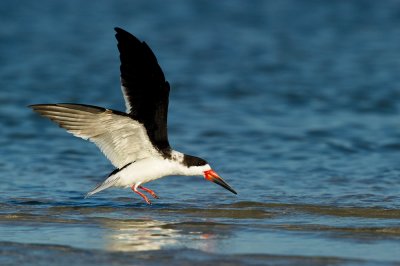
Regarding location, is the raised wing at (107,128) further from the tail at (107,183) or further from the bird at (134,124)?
the tail at (107,183)

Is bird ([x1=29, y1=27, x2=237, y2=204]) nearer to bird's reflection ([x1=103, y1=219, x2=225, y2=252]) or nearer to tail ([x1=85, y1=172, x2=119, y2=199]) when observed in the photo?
tail ([x1=85, y1=172, x2=119, y2=199])

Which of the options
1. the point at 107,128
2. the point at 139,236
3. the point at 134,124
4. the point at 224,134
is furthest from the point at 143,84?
the point at 224,134

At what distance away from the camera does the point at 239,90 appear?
16984mm

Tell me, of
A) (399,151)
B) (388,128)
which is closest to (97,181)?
(399,151)

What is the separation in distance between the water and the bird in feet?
1.32

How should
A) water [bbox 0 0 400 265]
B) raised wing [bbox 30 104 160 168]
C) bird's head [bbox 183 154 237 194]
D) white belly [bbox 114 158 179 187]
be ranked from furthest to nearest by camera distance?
bird's head [bbox 183 154 237 194] → white belly [bbox 114 158 179 187] → raised wing [bbox 30 104 160 168] → water [bbox 0 0 400 265]

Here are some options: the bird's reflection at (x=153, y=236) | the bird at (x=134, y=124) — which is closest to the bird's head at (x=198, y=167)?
the bird at (x=134, y=124)

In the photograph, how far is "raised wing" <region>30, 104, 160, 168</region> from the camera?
8.45 m

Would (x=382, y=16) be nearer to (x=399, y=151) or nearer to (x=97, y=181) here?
(x=399, y=151)

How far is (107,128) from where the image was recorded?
345 inches

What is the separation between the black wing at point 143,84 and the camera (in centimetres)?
864

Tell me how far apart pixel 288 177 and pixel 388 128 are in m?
3.44

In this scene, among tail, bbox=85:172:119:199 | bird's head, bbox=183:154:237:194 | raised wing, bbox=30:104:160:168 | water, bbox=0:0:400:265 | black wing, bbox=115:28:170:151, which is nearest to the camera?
water, bbox=0:0:400:265

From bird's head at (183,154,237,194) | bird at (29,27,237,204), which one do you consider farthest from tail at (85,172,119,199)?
bird's head at (183,154,237,194)
